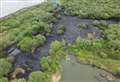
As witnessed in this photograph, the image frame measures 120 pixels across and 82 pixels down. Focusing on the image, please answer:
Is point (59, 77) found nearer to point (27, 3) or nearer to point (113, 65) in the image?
point (113, 65)

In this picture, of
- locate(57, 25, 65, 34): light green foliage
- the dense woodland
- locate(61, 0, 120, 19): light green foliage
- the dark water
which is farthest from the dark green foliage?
locate(61, 0, 120, 19): light green foliage

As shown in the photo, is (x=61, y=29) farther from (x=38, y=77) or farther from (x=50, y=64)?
(x=38, y=77)

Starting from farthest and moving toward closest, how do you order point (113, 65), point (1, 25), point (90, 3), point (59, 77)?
point (90, 3)
point (1, 25)
point (113, 65)
point (59, 77)

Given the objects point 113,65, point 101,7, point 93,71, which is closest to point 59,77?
point 93,71

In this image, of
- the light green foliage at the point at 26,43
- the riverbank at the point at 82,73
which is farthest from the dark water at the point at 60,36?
the light green foliage at the point at 26,43

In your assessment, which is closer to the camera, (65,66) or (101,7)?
(65,66)

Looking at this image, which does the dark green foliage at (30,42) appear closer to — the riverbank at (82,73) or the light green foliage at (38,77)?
the riverbank at (82,73)

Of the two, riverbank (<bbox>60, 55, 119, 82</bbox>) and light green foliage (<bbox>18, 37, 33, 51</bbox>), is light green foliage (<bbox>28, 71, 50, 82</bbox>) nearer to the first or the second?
riverbank (<bbox>60, 55, 119, 82</bbox>)

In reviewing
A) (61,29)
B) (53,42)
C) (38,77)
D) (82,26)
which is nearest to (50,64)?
(38,77)
